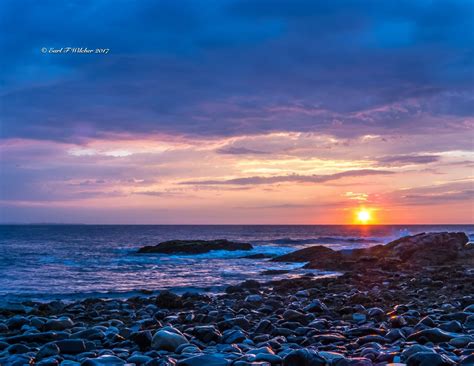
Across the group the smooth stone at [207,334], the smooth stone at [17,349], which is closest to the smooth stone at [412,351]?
the smooth stone at [207,334]

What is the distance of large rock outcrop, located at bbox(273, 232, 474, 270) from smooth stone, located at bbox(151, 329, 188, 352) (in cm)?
1827

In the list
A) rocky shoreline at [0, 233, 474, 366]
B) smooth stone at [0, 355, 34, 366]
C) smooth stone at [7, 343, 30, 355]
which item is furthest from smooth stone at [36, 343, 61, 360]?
smooth stone at [7, 343, 30, 355]

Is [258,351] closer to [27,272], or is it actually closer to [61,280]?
[61,280]

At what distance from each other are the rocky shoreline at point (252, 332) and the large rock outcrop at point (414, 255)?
1144cm

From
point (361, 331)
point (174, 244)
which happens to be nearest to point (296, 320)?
point (361, 331)

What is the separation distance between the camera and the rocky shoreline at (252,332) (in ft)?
18.6

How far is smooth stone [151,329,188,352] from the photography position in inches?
264

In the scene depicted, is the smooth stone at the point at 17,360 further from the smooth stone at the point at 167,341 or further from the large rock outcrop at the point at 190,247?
the large rock outcrop at the point at 190,247

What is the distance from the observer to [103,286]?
18.2m

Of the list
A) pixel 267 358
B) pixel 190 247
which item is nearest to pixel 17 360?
pixel 267 358

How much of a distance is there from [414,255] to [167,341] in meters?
23.7

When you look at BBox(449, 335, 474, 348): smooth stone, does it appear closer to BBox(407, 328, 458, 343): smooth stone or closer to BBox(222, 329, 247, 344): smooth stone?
BBox(407, 328, 458, 343): smooth stone

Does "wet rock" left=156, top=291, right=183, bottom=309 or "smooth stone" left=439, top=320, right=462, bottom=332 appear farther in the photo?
"wet rock" left=156, top=291, right=183, bottom=309

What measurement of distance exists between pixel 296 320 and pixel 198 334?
2121 mm
